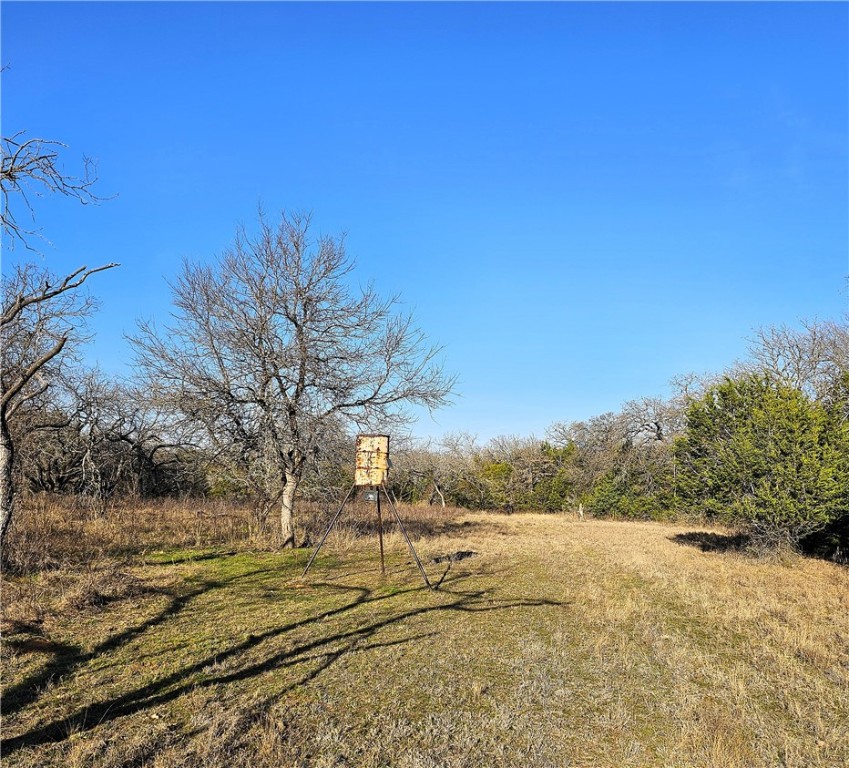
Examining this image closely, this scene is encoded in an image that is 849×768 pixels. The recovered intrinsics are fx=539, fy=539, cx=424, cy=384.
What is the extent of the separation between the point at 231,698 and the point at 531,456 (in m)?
39.2

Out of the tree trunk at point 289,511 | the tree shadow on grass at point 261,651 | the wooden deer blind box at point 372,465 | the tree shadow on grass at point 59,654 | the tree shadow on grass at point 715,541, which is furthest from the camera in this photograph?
the tree shadow on grass at point 715,541

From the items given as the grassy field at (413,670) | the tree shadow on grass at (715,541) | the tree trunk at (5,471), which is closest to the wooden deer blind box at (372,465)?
the grassy field at (413,670)

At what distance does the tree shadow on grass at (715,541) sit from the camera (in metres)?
16.0

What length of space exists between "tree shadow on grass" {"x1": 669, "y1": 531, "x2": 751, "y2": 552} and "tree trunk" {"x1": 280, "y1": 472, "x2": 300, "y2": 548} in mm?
12218

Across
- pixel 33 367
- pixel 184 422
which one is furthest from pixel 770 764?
pixel 184 422

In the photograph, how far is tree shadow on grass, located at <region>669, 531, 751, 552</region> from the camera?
52.5 feet

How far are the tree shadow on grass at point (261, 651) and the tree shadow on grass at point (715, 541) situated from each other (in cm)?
992

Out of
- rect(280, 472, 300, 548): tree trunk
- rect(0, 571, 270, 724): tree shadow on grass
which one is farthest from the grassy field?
rect(280, 472, 300, 548): tree trunk

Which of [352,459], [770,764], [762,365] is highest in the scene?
[762,365]

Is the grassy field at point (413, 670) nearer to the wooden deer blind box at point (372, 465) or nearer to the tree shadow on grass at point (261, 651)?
the tree shadow on grass at point (261, 651)

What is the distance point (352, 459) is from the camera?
15.2 meters

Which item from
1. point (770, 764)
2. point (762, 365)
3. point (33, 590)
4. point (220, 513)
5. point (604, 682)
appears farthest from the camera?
point (762, 365)

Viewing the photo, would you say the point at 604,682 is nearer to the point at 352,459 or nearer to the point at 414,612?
the point at 414,612

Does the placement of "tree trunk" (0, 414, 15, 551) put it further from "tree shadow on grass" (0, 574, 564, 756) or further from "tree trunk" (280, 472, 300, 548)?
"tree trunk" (280, 472, 300, 548)
